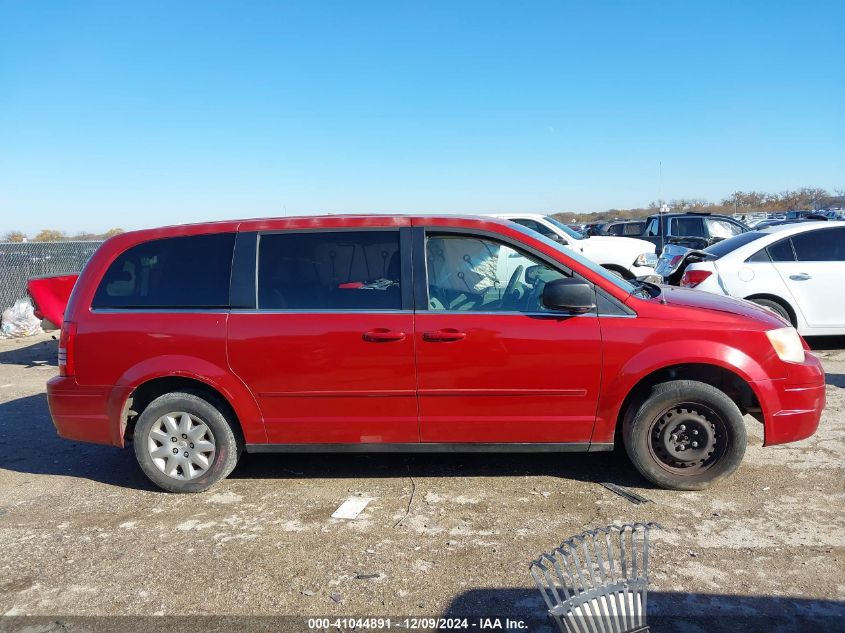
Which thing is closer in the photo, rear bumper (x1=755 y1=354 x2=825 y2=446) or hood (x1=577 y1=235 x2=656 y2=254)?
rear bumper (x1=755 y1=354 x2=825 y2=446)

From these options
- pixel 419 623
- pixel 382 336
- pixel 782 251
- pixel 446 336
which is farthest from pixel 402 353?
pixel 782 251

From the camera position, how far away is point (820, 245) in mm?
7883

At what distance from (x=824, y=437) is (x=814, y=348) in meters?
3.80

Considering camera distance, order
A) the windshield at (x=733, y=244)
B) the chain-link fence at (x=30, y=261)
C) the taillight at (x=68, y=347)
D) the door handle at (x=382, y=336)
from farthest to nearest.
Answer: the chain-link fence at (x=30, y=261), the windshield at (x=733, y=244), the taillight at (x=68, y=347), the door handle at (x=382, y=336)

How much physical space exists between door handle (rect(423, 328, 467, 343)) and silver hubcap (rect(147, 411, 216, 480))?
171 centimetres

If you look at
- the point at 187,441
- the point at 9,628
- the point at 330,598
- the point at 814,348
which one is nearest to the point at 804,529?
the point at 330,598

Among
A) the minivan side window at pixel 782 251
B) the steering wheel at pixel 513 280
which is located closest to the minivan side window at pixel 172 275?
the steering wheel at pixel 513 280

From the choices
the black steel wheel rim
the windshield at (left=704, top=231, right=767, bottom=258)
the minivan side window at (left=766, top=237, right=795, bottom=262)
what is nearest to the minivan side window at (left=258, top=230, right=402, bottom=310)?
the black steel wheel rim

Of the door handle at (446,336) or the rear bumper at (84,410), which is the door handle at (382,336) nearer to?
the door handle at (446,336)

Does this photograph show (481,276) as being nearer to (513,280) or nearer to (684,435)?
(513,280)

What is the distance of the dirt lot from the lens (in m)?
3.06

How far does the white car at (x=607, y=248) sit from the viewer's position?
11.7 m

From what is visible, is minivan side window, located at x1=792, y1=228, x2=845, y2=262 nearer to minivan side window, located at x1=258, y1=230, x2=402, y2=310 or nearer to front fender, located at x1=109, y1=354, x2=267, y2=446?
minivan side window, located at x1=258, y1=230, x2=402, y2=310

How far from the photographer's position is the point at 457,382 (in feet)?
13.4
